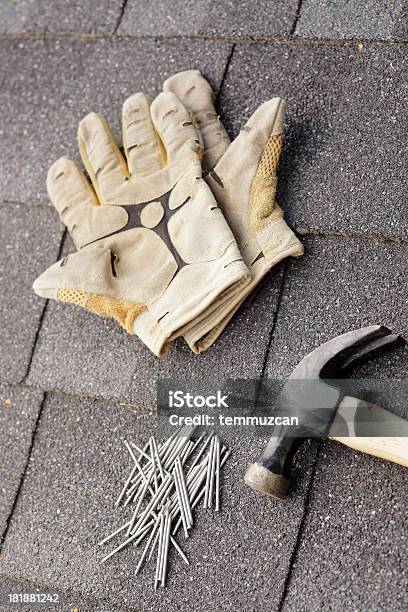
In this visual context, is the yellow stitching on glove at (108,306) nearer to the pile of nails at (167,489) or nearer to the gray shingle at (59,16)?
the pile of nails at (167,489)

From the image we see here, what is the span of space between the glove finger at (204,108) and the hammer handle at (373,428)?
3.60 ft

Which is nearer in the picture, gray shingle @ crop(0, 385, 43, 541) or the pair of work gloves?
the pair of work gloves

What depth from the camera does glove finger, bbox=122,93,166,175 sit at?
2.80 metres

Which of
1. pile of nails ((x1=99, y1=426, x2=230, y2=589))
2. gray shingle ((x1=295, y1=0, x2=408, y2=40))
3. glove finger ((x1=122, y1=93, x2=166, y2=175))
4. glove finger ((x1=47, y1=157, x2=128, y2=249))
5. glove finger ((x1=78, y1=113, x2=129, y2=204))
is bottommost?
pile of nails ((x1=99, y1=426, x2=230, y2=589))

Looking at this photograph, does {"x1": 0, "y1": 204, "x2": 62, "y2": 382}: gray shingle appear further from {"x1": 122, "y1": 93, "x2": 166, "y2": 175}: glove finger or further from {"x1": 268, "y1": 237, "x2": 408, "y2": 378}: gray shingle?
{"x1": 268, "y1": 237, "x2": 408, "y2": 378}: gray shingle

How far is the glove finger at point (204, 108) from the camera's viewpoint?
2773 millimetres

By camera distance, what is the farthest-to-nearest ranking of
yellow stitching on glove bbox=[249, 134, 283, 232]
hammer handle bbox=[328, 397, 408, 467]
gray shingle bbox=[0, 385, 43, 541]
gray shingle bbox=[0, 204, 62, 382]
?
gray shingle bbox=[0, 204, 62, 382]
gray shingle bbox=[0, 385, 43, 541]
yellow stitching on glove bbox=[249, 134, 283, 232]
hammer handle bbox=[328, 397, 408, 467]

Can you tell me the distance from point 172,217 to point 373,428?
108cm

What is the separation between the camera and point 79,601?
2428 millimetres

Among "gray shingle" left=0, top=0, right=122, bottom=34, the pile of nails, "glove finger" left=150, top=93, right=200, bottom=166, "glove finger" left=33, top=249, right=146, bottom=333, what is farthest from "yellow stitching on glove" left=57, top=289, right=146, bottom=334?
"gray shingle" left=0, top=0, right=122, bottom=34

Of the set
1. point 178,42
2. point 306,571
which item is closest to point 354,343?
point 306,571

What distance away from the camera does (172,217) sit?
2.69 metres

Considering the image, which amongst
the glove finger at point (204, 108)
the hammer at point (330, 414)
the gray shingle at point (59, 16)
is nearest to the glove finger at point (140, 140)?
the glove finger at point (204, 108)

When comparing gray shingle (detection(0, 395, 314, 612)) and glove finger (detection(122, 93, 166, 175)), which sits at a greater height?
glove finger (detection(122, 93, 166, 175))
